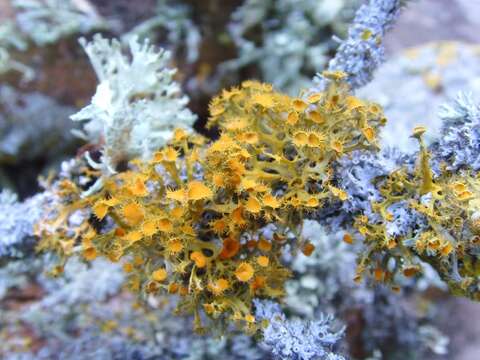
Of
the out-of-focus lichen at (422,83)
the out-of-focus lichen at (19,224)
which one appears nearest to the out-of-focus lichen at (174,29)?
the out-of-focus lichen at (422,83)

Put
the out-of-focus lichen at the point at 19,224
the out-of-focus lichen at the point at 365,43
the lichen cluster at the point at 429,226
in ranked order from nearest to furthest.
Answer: the lichen cluster at the point at 429,226 < the out-of-focus lichen at the point at 365,43 < the out-of-focus lichen at the point at 19,224

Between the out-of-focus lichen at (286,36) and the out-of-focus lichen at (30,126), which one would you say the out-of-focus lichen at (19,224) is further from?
the out-of-focus lichen at (286,36)

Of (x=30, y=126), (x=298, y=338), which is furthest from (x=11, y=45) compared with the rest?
(x=298, y=338)

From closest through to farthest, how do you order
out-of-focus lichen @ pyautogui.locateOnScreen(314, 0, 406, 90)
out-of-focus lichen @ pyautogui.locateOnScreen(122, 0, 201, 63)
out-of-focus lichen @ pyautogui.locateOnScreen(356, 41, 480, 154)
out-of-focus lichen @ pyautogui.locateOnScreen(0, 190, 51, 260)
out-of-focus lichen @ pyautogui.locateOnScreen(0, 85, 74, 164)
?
out-of-focus lichen @ pyautogui.locateOnScreen(314, 0, 406, 90)
out-of-focus lichen @ pyautogui.locateOnScreen(0, 190, 51, 260)
out-of-focus lichen @ pyautogui.locateOnScreen(356, 41, 480, 154)
out-of-focus lichen @ pyautogui.locateOnScreen(0, 85, 74, 164)
out-of-focus lichen @ pyautogui.locateOnScreen(122, 0, 201, 63)

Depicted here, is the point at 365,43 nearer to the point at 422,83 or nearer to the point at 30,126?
the point at 422,83

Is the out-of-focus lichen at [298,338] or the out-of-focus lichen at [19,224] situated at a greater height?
the out-of-focus lichen at [19,224]

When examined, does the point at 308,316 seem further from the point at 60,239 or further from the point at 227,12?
the point at 227,12

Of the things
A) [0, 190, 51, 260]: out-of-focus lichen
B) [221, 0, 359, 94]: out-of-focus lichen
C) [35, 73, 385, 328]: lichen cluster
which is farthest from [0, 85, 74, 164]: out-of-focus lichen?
[35, 73, 385, 328]: lichen cluster

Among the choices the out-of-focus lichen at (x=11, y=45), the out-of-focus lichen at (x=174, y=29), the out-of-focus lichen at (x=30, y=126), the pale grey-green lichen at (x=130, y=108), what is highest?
the out-of-focus lichen at (x=174, y=29)

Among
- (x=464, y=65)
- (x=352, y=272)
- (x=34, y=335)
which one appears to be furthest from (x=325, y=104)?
(x=464, y=65)

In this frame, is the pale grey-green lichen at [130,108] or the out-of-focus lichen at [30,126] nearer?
the pale grey-green lichen at [130,108]

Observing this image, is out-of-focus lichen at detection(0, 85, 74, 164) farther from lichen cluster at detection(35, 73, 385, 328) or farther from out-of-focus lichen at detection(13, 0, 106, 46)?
lichen cluster at detection(35, 73, 385, 328)
